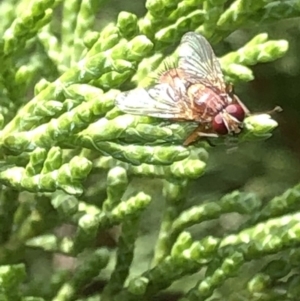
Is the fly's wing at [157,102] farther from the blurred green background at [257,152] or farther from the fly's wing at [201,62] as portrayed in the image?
the blurred green background at [257,152]

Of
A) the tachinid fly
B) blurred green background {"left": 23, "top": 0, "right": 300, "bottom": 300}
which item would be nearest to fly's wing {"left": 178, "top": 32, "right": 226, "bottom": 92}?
the tachinid fly

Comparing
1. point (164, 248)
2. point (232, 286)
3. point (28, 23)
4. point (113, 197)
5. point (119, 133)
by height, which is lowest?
point (232, 286)

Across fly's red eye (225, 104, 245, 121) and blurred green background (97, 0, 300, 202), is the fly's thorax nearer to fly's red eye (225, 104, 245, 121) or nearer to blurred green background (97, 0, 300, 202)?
fly's red eye (225, 104, 245, 121)

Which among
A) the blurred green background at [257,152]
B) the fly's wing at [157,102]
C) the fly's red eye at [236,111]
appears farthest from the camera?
the blurred green background at [257,152]

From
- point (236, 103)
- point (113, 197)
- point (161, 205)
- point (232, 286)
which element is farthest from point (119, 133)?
point (161, 205)

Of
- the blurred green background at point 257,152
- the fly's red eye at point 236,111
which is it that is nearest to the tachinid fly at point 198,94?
the fly's red eye at point 236,111

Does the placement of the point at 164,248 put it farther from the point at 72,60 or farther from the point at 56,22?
the point at 56,22

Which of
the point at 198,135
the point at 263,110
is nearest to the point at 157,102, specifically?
the point at 198,135
